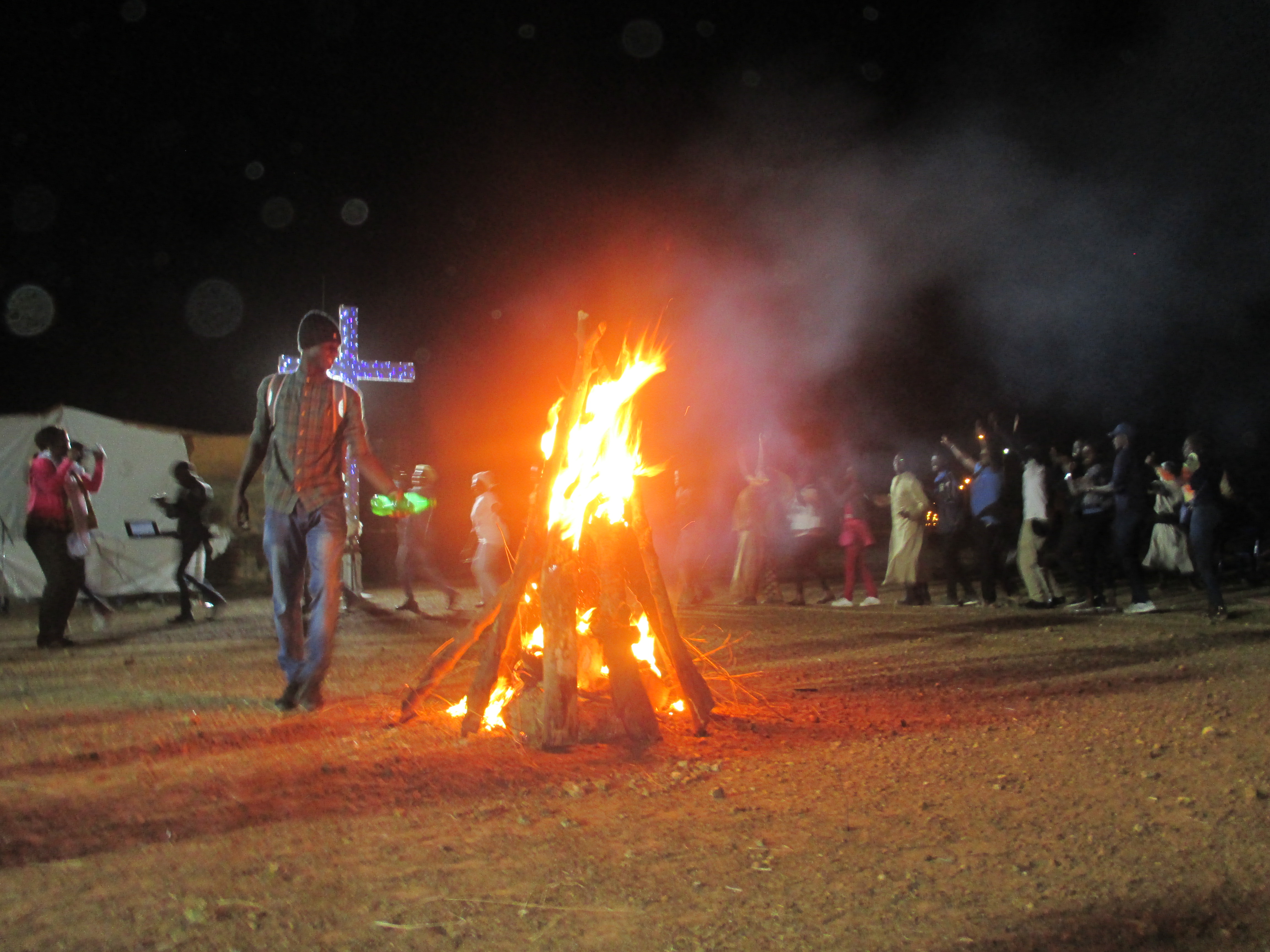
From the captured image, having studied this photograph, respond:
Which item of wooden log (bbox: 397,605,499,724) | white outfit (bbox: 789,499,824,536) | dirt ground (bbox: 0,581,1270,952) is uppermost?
white outfit (bbox: 789,499,824,536)

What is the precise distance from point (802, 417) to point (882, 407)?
3093 mm

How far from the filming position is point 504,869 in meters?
3.65

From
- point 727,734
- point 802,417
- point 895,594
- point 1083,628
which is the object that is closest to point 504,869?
point 727,734

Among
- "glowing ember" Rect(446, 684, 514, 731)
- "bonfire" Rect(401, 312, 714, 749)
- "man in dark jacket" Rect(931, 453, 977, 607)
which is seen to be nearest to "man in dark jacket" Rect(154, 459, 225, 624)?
"bonfire" Rect(401, 312, 714, 749)

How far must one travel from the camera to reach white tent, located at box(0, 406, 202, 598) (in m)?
14.6

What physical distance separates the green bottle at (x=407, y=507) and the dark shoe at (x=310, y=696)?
9.34 feet

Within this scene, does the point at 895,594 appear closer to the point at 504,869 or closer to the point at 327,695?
the point at 327,695

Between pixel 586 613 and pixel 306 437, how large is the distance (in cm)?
197

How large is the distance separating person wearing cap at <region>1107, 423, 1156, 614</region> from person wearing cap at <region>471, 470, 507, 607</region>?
654cm

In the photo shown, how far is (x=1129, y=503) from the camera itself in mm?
10672

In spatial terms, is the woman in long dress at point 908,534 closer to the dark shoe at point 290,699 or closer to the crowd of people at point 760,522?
the crowd of people at point 760,522

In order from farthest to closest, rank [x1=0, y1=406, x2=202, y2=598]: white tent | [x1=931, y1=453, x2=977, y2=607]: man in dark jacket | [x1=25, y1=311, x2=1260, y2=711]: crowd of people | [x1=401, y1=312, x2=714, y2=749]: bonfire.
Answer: [x1=0, y1=406, x2=202, y2=598]: white tent
[x1=931, y1=453, x2=977, y2=607]: man in dark jacket
[x1=25, y1=311, x2=1260, y2=711]: crowd of people
[x1=401, y1=312, x2=714, y2=749]: bonfire

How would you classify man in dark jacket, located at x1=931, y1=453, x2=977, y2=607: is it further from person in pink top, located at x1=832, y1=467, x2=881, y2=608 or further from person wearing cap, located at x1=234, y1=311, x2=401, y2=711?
person wearing cap, located at x1=234, y1=311, x2=401, y2=711

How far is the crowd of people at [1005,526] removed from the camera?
10.7 metres
